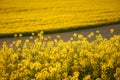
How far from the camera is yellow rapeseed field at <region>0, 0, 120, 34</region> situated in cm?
1766

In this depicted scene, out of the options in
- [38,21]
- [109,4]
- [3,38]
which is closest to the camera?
[3,38]

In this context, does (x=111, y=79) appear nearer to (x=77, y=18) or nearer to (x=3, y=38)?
(x=3, y=38)

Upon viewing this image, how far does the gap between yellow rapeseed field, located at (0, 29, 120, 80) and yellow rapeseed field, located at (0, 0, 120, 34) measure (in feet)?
22.6

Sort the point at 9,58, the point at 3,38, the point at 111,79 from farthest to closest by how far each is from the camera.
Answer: the point at 3,38 < the point at 9,58 < the point at 111,79

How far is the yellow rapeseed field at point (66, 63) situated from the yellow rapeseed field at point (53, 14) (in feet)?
22.6

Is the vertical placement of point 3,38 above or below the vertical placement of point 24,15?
below

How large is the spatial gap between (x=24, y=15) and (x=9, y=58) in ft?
39.0

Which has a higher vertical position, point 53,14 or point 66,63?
point 53,14

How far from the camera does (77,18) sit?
1955 cm

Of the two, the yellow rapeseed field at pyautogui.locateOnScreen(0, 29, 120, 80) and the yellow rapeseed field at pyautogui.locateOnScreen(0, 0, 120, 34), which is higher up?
the yellow rapeseed field at pyautogui.locateOnScreen(0, 0, 120, 34)

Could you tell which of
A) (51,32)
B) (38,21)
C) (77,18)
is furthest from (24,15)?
(51,32)

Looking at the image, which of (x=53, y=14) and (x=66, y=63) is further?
(x=53, y=14)

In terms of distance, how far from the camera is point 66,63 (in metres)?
8.30

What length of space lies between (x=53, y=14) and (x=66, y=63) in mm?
13060
